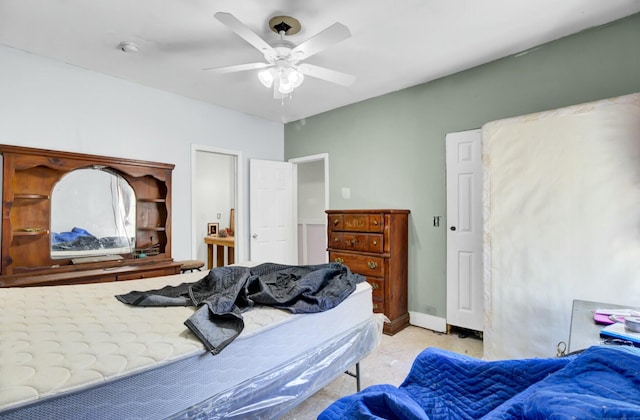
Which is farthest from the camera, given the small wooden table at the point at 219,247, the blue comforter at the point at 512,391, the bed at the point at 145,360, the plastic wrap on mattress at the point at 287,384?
the small wooden table at the point at 219,247

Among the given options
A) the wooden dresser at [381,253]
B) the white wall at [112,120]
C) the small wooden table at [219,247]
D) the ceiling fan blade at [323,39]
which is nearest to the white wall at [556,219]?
the wooden dresser at [381,253]

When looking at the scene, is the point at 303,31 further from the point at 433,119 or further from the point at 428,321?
the point at 428,321

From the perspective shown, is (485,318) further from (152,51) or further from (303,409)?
(152,51)

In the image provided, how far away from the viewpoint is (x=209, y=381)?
1161mm

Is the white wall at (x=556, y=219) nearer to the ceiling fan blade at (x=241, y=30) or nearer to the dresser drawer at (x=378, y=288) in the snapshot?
the dresser drawer at (x=378, y=288)

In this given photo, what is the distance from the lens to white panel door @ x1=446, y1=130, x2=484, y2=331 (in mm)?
2906

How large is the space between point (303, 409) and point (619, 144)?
8.43 feet

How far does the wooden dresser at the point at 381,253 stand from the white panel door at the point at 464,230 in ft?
1.54

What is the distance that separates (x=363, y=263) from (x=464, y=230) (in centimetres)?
106

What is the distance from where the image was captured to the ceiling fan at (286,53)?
6.00 ft

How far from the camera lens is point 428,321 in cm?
324

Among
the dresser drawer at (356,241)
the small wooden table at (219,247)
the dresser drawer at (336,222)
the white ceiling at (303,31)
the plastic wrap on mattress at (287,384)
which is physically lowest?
the plastic wrap on mattress at (287,384)

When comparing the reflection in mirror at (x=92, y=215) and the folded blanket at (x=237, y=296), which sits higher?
the reflection in mirror at (x=92, y=215)

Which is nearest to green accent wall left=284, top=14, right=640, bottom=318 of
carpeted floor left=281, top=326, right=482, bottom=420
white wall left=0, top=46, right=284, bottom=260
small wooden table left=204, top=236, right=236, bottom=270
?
carpeted floor left=281, top=326, right=482, bottom=420
